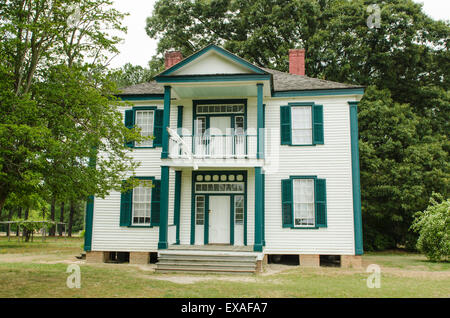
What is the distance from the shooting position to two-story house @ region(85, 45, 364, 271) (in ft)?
45.5

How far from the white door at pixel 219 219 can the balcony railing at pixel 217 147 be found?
1.90m

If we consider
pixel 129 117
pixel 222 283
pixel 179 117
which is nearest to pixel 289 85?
pixel 179 117

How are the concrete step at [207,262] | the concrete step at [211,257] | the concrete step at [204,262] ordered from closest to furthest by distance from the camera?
the concrete step at [207,262], the concrete step at [204,262], the concrete step at [211,257]

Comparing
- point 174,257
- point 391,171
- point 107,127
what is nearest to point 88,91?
point 107,127

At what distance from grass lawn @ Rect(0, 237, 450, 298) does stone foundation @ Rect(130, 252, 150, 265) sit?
64.1 inches

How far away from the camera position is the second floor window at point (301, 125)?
15.0 meters

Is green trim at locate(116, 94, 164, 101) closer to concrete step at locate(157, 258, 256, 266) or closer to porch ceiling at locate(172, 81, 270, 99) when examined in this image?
porch ceiling at locate(172, 81, 270, 99)

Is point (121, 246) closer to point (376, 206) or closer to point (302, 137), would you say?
point (302, 137)

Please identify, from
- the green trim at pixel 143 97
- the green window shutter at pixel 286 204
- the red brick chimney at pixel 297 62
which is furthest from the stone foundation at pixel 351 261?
the green trim at pixel 143 97

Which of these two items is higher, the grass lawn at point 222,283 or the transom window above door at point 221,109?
the transom window above door at point 221,109

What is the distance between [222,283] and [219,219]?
489cm

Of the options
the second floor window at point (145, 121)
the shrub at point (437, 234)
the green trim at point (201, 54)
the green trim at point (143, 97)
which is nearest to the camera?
the green trim at point (201, 54)

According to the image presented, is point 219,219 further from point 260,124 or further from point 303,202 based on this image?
point 260,124

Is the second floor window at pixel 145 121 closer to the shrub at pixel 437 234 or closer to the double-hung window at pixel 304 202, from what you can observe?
the double-hung window at pixel 304 202
